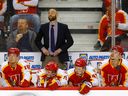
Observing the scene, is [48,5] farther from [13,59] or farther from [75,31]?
[13,59]

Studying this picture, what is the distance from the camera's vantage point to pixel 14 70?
7.37 m

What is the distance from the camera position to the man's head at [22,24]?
332 inches

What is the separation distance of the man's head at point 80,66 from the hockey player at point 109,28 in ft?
5.40

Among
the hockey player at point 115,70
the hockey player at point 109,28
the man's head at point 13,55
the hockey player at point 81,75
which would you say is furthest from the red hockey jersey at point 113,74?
Answer: the man's head at point 13,55

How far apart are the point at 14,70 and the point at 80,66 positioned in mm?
Result: 1099

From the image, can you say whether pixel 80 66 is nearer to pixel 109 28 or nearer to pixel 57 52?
pixel 57 52

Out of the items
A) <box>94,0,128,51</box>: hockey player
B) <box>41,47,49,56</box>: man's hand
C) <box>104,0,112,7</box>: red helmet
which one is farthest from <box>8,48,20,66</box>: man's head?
<box>104,0,112,7</box>: red helmet

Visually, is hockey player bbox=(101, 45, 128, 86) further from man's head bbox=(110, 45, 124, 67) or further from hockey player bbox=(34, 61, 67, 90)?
hockey player bbox=(34, 61, 67, 90)

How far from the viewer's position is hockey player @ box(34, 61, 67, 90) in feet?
19.6

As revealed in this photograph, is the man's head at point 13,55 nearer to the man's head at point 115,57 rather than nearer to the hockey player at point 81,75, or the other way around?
the hockey player at point 81,75

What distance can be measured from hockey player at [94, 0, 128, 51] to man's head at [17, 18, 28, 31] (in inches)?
49.7

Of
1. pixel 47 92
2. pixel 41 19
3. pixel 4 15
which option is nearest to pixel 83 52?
pixel 41 19

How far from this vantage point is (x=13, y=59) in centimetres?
716

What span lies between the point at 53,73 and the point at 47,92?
69 cm
